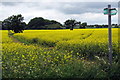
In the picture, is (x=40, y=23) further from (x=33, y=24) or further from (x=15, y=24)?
(x=15, y=24)

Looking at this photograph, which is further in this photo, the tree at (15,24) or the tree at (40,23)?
the tree at (40,23)

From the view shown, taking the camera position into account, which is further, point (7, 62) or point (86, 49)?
point (86, 49)

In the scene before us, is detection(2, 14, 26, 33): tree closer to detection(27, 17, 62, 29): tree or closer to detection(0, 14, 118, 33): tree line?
detection(0, 14, 118, 33): tree line

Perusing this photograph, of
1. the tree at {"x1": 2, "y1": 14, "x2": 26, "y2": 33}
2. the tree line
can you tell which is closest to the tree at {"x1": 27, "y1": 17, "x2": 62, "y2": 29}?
the tree line

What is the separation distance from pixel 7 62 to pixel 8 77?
643 mm

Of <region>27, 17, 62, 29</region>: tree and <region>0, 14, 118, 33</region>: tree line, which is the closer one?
<region>0, 14, 118, 33</region>: tree line

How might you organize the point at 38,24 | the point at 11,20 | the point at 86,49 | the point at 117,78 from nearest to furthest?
the point at 117,78
the point at 86,49
the point at 11,20
the point at 38,24

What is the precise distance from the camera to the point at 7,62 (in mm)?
6070

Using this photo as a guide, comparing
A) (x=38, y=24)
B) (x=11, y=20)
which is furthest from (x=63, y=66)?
(x=38, y=24)

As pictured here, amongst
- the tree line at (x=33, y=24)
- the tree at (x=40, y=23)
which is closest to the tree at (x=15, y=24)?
the tree line at (x=33, y=24)

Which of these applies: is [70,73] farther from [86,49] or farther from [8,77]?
[86,49]

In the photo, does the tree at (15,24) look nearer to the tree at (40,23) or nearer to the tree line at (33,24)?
the tree line at (33,24)

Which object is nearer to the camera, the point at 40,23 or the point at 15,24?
the point at 15,24

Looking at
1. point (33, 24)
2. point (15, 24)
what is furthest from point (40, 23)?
point (15, 24)
